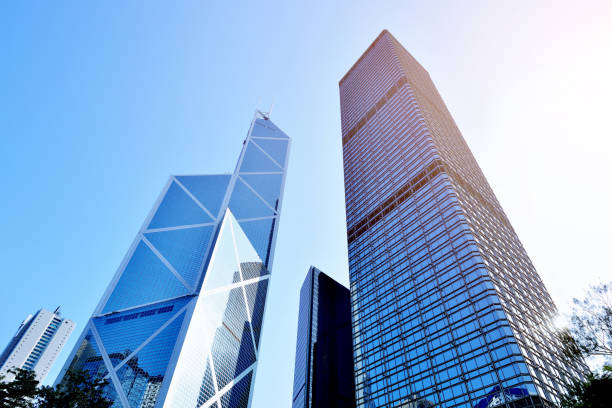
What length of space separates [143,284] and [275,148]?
88.1 meters

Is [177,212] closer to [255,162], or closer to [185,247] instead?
[185,247]

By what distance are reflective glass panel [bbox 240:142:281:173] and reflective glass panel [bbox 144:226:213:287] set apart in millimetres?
37678

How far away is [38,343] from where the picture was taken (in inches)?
6959

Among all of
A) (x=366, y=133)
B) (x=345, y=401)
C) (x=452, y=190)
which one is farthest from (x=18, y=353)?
(x=452, y=190)

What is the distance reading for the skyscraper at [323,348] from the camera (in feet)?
283

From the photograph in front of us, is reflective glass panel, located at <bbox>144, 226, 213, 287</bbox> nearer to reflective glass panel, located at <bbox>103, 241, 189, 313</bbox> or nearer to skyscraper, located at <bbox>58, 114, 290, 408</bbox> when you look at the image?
skyscraper, located at <bbox>58, 114, 290, 408</bbox>

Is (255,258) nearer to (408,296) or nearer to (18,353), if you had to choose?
(408,296)

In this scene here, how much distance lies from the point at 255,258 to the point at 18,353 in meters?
130

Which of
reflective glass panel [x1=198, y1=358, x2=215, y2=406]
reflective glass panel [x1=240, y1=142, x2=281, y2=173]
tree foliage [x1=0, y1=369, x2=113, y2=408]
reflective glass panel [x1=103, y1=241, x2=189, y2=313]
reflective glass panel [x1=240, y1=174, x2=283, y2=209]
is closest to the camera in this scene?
tree foliage [x1=0, y1=369, x2=113, y2=408]

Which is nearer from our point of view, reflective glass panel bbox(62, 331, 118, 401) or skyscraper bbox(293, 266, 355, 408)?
reflective glass panel bbox(62, 331, 118, 401)

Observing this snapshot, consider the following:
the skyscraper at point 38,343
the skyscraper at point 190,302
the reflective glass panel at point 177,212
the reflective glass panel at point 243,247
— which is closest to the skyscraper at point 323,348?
the skyscraper at point 190,302

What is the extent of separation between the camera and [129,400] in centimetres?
6900

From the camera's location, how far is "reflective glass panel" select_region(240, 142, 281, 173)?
14249 centimetres

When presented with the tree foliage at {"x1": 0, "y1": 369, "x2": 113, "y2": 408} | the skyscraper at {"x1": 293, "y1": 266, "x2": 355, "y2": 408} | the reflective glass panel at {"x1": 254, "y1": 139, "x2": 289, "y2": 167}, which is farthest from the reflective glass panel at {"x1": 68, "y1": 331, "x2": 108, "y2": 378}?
the reflective glass panel at {"x1": 254, "y1": 139, "x2": 289, "y2": 167}
